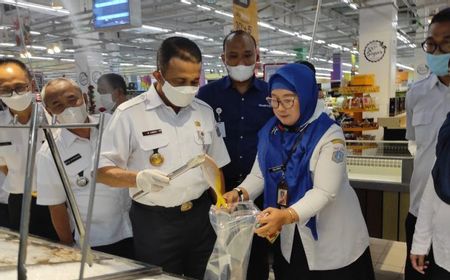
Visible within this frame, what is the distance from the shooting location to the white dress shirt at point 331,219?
162 centimetres

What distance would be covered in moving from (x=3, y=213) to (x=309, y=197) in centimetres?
211

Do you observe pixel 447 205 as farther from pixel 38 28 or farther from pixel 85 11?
pixel 38 28

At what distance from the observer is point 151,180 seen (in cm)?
151

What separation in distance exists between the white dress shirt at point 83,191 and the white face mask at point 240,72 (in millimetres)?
945

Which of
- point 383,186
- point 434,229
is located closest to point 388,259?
point 383,186

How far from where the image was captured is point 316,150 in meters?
1.64

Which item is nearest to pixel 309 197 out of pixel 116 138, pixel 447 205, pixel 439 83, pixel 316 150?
pixel 316 150

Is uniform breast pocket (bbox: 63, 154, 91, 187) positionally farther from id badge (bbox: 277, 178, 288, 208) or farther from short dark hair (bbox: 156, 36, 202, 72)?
id badge (bbox: 277, 178, 288, 208)

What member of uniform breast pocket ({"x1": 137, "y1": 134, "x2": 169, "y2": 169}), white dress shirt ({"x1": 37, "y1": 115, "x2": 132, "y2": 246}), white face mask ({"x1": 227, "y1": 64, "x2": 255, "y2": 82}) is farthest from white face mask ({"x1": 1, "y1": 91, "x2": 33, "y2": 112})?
white face mask ({"x1": 227, "y1": 64, "x2": 255, "y2": 82})

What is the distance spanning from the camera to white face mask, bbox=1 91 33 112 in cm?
218

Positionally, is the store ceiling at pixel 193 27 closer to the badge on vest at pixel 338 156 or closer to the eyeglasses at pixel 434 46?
the eyeglasses at pixel 434 46

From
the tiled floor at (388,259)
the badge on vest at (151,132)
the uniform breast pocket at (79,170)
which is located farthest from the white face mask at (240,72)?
the tiled floor at (388,259)

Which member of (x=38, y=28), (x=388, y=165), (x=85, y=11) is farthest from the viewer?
(x=38, y=28)

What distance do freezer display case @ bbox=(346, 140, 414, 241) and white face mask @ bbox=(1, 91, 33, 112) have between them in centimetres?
242
